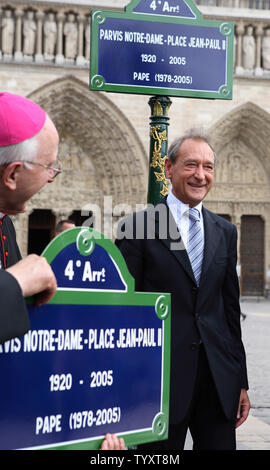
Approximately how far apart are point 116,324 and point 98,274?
104 mm

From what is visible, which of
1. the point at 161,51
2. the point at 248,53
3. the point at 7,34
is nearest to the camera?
the point at 161,51

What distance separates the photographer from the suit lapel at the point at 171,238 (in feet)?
7.42

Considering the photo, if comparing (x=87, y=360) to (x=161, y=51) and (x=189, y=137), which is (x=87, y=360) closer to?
(x=189, y=137)

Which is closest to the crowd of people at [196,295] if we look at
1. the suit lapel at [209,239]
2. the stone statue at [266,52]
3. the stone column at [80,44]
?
the suit lapel at [209,239]

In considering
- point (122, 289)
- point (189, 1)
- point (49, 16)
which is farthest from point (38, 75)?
point (122, 289)

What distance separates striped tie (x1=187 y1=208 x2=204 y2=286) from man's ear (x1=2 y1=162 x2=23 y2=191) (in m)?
1.15

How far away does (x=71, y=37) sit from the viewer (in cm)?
2020

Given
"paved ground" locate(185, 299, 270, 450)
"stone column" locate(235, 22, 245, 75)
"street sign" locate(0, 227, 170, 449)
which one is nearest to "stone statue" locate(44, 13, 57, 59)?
"stone column" locate(235, 22, 245, 75)

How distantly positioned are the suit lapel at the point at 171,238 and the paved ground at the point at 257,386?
2.09m

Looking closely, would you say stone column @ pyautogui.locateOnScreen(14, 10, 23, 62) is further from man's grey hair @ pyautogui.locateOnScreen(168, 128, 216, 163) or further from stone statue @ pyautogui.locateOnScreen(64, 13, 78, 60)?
man's grey hair @ pyautogui.locateOnScreen(168, 128, 216, 163)

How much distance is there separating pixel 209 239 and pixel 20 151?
1.22 m

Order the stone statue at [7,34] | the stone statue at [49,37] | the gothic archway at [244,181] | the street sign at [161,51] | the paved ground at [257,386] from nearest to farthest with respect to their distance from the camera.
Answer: the street sign at [161,51], the paved ground at [257,386], the stone statue at [7,34], the stone statue at [49,37], the gothic archway at [244,181]

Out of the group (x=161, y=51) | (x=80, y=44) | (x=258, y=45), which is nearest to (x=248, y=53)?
(x=258, y=45)

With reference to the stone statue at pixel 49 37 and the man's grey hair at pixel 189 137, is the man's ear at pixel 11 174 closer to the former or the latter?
the man's grey hair at pixel 189 137
